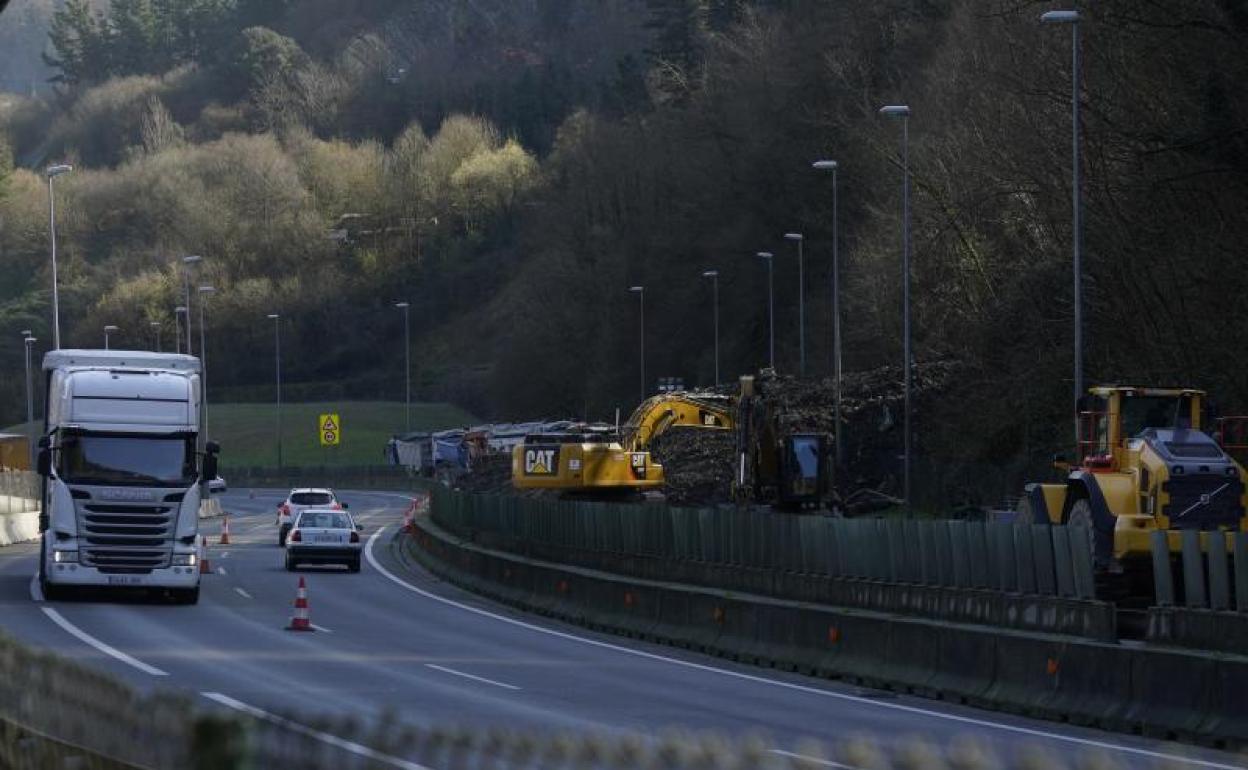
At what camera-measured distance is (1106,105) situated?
174ft

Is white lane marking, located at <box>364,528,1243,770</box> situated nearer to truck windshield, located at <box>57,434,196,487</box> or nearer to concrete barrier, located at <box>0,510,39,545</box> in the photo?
truck windshield, located at <box>57,434,196,487</box>

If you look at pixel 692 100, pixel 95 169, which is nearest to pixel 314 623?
pixel 692 100

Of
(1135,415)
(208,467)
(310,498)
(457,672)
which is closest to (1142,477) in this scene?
(1135,415)

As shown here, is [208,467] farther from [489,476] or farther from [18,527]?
[489,476]

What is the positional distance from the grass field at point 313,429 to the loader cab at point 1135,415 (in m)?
112

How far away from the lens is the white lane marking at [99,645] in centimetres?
2543

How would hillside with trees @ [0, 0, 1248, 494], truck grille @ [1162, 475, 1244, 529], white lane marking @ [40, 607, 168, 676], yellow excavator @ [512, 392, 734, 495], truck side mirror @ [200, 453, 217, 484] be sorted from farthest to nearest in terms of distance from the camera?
1. yellow excavator @ [512, 392, 734, 495]
2. hillside with trees @ [0, 0, 1248, 494]
3. truck side mirror @ [200, 453, 217, 484]
4. truck grille @ [1162, 475, 1244, 529]
5. white lane marking @ [40, 607, 168, 676]

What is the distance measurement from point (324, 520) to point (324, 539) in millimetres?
536

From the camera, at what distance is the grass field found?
143500mm

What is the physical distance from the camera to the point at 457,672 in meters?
27.0

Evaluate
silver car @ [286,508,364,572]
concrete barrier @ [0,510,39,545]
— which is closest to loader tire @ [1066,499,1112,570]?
silver car @ [286,508,364,572]

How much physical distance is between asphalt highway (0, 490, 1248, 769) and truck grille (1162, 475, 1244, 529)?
15.9 ft

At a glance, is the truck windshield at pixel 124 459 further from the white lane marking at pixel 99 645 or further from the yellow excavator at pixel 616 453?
the yellow excavator at pixel 616 453

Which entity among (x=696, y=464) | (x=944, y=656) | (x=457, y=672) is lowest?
(x=457, y=672)
